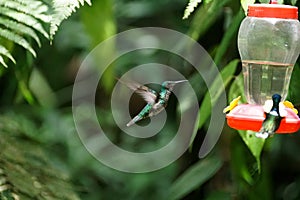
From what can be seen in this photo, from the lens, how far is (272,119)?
2.90 feet

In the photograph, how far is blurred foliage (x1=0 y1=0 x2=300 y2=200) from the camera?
130 cm

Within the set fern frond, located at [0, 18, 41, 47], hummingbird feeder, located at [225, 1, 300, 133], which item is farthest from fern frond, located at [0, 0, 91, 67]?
hummingbird feeder, located at [225, 1, 300, 133]

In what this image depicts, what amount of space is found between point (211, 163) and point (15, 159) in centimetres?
40

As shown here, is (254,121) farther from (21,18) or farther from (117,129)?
(117,129)

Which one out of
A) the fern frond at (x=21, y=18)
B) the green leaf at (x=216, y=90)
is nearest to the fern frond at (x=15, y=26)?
the fern frond at (x=21, y=18)

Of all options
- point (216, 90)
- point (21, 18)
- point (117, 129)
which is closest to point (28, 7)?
point (21, 18)

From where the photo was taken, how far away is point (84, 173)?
1742 mm

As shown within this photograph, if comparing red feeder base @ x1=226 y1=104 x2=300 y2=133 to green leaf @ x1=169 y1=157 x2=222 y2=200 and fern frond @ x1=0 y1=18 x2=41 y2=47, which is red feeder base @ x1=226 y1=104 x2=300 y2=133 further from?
green leaf @ x1=169 y1=157 x2=222 y2=200

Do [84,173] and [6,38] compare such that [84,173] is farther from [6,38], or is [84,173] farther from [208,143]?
[6,38]

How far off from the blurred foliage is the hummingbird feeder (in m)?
0.17

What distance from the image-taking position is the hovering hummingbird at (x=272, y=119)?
0.88 m

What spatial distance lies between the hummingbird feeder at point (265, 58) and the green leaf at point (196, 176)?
17.2 inches

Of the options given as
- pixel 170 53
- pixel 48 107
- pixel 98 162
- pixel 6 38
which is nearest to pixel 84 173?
pixel 98 162

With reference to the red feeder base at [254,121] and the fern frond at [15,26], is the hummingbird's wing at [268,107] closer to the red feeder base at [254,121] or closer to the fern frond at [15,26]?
the red feeder base at [254,121]
